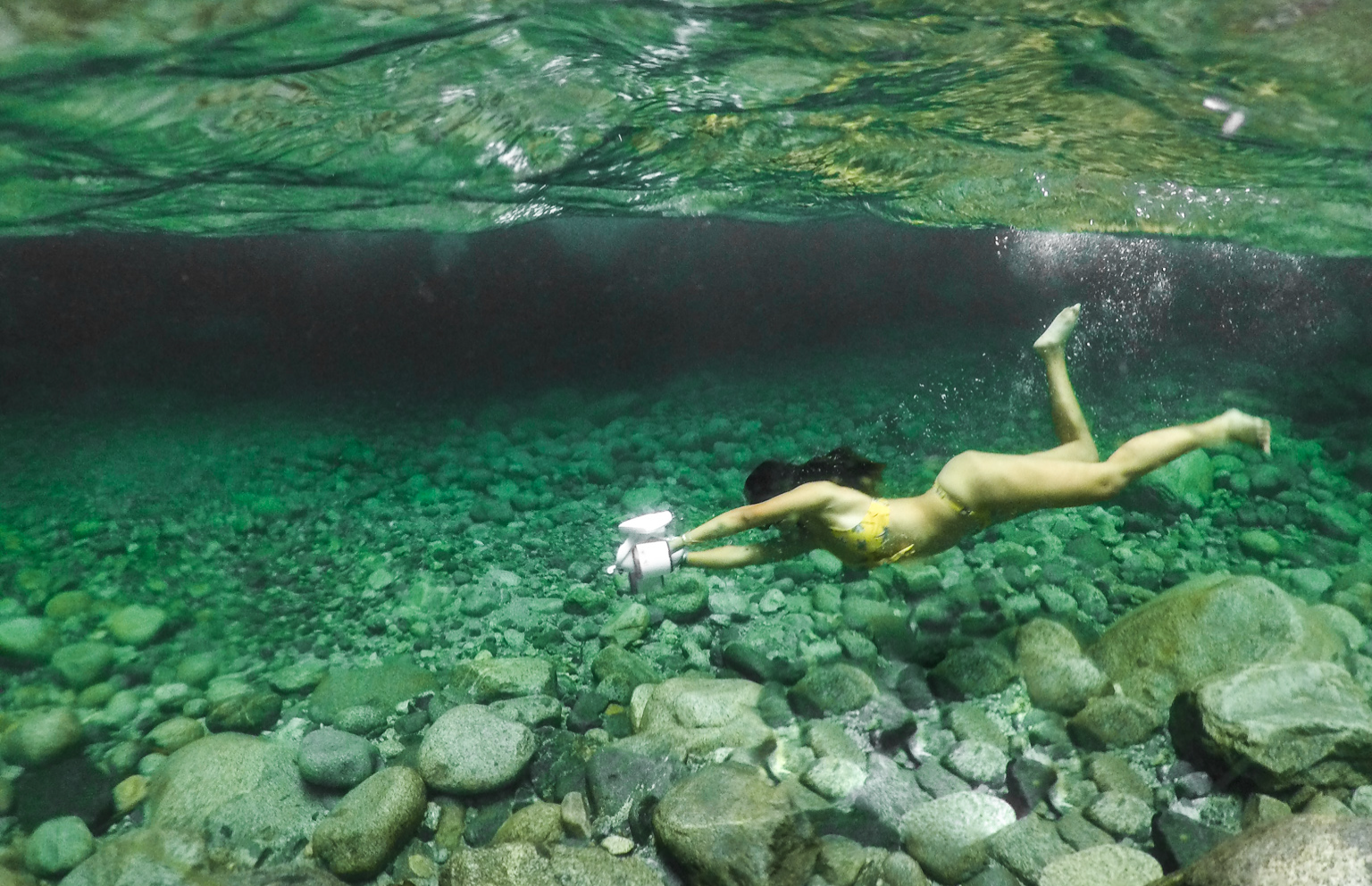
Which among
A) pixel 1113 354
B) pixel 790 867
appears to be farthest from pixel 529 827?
pixel 1113 354

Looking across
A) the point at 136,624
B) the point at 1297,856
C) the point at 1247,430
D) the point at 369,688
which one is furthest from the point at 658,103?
the point at 1297,856

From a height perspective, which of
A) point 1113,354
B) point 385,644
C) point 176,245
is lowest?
point 1113,354

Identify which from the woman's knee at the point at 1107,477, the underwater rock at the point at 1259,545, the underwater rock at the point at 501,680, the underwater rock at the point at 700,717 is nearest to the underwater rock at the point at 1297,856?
the underwater rock at the point at 700,717

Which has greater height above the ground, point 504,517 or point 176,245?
point 176,245

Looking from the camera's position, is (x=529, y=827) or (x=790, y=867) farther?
(x=529, y=827)

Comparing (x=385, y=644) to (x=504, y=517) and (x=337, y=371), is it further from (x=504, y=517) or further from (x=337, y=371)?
(x=337, y=371)

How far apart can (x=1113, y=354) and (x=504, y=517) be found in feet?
74.2

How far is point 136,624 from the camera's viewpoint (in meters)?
5.72

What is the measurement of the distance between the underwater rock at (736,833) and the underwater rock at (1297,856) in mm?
1528

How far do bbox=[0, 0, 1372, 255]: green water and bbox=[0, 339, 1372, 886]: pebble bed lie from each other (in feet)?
12.8

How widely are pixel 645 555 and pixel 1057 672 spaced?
2675 millimetres

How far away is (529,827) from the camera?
3.48m

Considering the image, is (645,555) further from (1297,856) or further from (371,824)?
(1297,856)

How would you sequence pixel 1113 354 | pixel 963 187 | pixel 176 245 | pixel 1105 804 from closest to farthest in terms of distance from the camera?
pixel 1105 804
pixel 963 187
pixel 176 245
pixel 1113 354
